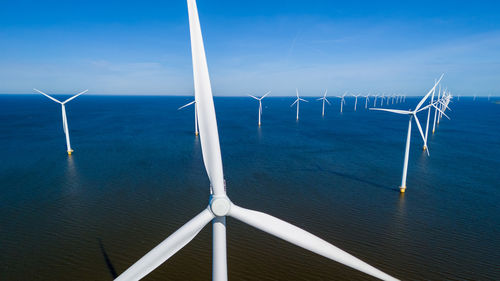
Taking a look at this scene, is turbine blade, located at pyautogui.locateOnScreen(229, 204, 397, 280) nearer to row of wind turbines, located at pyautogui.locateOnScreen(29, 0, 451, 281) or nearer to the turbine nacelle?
row of wind turbines, located at pyautogui.locateOnScreen(29, 0, 451, 281)

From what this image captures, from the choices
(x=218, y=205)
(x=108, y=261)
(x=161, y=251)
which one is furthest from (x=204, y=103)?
(x=108, y=261)

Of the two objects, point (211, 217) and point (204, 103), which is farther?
→ point (211, 217)

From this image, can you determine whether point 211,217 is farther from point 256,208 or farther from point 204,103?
point 256,208

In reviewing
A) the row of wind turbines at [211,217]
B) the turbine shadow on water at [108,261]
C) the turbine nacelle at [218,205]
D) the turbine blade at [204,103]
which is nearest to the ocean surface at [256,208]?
the turbine shadow on water at [108,261]

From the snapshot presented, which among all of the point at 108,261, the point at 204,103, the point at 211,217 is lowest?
the point at 108,261

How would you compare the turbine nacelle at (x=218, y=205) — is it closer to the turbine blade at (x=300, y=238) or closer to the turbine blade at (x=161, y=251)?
the turbine blade at (x=161, y=251)

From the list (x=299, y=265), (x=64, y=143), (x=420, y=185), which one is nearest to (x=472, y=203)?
(x=420, y=185)

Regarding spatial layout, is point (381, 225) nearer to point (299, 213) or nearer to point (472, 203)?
point (299, 213)
